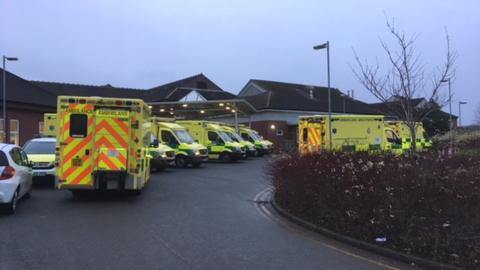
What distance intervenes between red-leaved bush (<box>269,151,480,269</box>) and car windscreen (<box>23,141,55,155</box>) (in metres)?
9.89

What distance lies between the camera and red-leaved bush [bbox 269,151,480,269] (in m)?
7.30

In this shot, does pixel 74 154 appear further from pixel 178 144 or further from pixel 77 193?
pixel 178 144

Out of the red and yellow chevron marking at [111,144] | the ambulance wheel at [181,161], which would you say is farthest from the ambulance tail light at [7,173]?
the ambulance wheel at [181,161]

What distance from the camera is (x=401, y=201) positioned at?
26.9 feet

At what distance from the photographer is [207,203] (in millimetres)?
13898

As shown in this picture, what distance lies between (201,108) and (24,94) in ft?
50.0

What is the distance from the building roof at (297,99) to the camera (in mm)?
58062

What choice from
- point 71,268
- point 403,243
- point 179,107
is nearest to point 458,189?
point 403,243

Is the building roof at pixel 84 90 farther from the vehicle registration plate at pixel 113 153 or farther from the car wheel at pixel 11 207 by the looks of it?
the car wheel at pixel 11 207

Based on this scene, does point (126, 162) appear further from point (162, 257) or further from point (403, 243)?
point (403, 243)

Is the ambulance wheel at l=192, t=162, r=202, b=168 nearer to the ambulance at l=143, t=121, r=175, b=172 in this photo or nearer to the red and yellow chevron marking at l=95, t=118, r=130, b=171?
the ambulance at l=143, t=121, r=175, b=172

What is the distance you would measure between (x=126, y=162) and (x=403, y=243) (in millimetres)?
8148

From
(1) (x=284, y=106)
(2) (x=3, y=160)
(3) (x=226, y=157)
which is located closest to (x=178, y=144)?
(3) (x=226, y=157)

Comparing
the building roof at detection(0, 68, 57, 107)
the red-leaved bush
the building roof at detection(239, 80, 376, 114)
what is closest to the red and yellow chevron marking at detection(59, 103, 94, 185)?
the red-leaved bush
